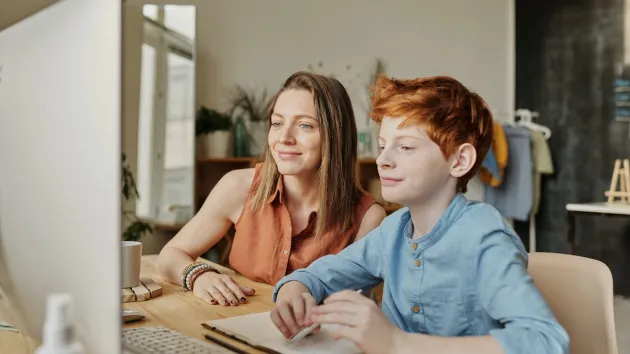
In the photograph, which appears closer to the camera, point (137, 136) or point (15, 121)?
point (15, 121)

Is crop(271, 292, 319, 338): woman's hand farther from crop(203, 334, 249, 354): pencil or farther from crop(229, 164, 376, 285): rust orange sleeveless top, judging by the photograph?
crop(229, 164, 376, 285): rust orange sleeveless top

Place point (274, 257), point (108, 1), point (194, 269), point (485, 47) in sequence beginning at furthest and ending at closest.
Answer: point (485, 47) → point (274, 257) → point (194, 269) → point (108, 1)

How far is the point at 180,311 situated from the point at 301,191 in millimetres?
312

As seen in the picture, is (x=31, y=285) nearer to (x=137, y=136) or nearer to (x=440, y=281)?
(x=440, y=281)

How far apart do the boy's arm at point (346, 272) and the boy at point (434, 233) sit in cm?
2

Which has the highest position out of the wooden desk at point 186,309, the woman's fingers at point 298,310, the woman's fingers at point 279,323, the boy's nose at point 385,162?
the boy's nose at point 385,162

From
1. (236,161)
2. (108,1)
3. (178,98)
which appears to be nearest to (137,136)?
(178,98)

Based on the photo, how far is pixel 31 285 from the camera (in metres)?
0.54

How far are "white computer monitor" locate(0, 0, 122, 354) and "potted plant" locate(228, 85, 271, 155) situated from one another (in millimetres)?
849

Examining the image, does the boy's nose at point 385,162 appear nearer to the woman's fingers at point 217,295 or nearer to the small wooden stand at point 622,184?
the woman's fingers at point 217,295

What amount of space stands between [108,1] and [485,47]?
1842mm

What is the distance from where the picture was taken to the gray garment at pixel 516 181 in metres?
3.16

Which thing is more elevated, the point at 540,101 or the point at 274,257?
the point at 540,101

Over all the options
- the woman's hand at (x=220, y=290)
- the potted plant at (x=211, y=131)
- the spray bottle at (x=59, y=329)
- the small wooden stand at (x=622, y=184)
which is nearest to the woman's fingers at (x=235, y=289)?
the woman's hand at (x=220, y=290)
